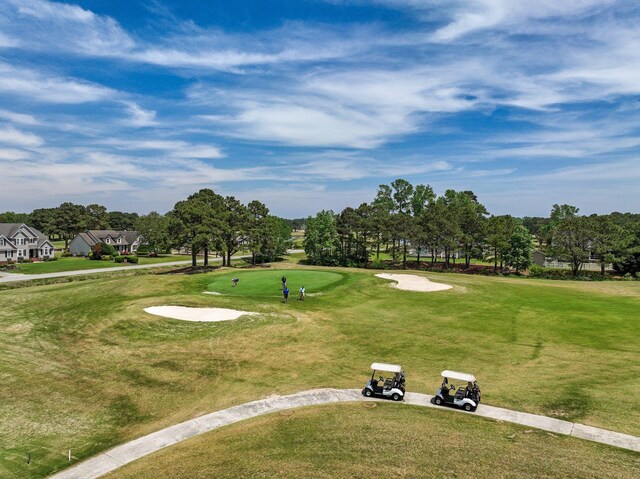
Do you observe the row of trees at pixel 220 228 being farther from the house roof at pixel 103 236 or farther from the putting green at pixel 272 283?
the house roof at pixel 103 236

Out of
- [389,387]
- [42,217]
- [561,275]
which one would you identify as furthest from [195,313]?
[42,217]

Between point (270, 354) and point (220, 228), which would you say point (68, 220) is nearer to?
point (220, 228)

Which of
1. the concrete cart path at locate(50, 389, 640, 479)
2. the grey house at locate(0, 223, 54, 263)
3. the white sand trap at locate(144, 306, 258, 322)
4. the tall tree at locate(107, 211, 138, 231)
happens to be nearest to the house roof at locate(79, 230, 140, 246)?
the grey house at locate(0, 223, 54, 263)

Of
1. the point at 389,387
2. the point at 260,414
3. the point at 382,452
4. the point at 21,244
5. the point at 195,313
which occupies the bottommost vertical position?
the point at 260,414

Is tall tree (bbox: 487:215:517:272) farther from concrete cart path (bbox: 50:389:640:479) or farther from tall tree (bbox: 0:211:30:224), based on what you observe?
tall tree (bbox: 0:211:30:224)

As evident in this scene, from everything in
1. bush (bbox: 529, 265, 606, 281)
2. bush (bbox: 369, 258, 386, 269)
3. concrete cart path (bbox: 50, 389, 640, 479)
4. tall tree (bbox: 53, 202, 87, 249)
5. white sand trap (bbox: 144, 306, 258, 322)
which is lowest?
concrete cart path (bbox: 50, 389, 640, 479)

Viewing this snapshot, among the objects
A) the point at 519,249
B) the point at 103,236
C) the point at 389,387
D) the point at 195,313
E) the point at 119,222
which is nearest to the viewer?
the point at 389,387

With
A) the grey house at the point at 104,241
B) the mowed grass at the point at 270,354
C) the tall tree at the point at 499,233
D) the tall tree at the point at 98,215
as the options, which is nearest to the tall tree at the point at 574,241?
the tall tree at the point at 499,233
